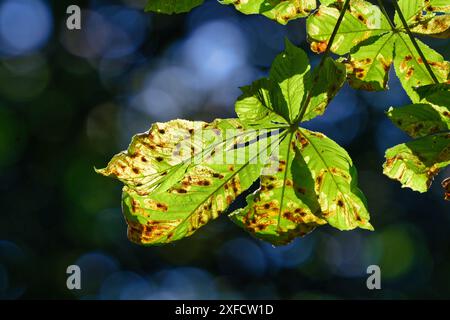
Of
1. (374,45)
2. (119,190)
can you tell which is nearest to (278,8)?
(374,45)

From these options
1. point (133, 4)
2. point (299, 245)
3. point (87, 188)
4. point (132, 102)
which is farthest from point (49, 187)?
point (299, 245)

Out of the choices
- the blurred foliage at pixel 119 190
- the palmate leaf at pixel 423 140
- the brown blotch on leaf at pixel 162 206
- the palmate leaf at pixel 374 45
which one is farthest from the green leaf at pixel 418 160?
the blurred foliage at pixel 119 190

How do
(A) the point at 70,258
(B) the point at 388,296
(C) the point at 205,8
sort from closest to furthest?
(A) the point at 70,258
(B) the point at 388,296
(C) the point at 205,8

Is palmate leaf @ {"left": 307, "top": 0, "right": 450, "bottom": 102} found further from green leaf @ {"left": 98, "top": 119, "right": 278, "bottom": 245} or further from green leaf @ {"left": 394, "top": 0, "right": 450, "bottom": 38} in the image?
green leaf @ {"left": 98, "top": 119, "right": 278, "bottom": 245}

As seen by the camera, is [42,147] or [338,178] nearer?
[338,178]

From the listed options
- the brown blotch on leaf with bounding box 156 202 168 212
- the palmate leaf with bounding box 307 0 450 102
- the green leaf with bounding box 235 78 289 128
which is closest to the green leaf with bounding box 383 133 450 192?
the palmate leaf with bounding box 307 0 450 102

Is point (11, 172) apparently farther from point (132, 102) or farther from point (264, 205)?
point (264, 205)
